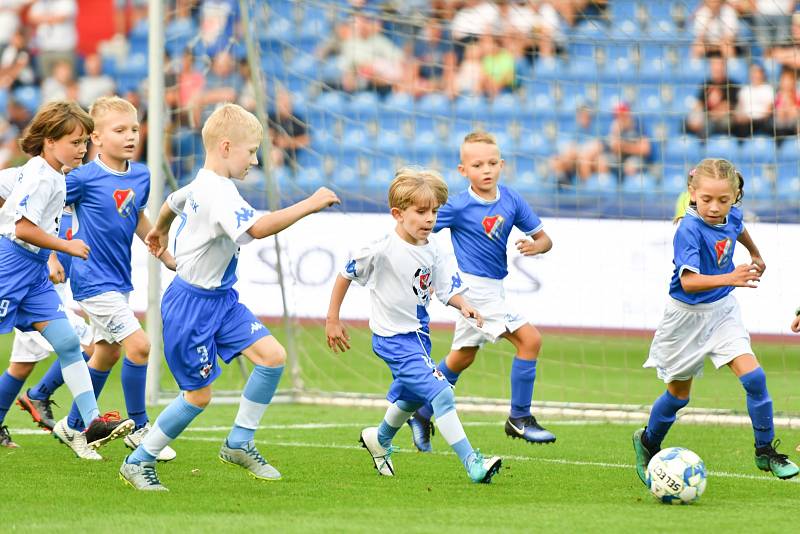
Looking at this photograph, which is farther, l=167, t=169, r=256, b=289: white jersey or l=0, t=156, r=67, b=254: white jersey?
l=0, t=156, r=67, b=254: white jersey

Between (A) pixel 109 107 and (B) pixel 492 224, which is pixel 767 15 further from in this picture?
(A) pixel 109 107

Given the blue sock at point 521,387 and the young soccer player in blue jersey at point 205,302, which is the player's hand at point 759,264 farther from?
the young soccer player in blue jersey at point 205,302

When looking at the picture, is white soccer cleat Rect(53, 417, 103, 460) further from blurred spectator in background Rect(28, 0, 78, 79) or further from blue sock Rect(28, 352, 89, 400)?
blurred spectator in background Rect(28, 0, 78, 79)

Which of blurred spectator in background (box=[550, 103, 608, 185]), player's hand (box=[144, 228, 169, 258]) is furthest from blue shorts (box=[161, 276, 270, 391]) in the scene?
blurred spectator in background (box=[550, 103, 608, 185])

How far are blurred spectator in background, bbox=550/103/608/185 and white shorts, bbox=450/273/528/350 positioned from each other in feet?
15.1

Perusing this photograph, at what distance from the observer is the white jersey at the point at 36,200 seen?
20.0 feet

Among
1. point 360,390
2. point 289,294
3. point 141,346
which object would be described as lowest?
point 360,390

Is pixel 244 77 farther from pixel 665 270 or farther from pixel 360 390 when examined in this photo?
pixel 665 270

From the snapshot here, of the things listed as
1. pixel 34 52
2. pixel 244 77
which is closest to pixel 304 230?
pixel 244 77

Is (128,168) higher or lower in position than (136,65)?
higher

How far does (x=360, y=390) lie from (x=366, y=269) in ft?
15.8

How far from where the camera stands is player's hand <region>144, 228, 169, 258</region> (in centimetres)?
605

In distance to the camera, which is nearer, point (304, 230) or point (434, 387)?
point (434, 387)

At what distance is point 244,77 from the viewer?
43.4ft
